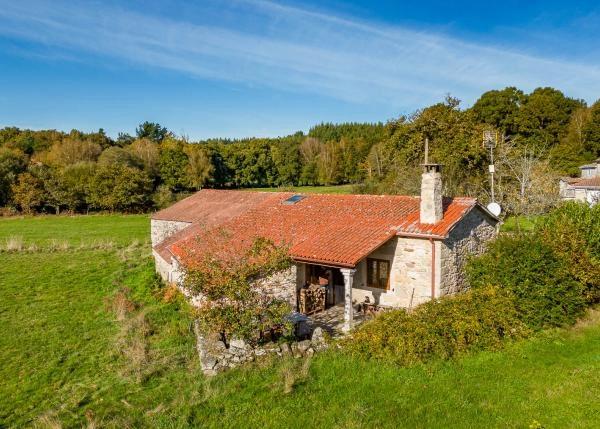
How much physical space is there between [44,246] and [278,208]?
23103 millimetres

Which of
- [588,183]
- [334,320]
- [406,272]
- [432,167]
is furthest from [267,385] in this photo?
[588,183]

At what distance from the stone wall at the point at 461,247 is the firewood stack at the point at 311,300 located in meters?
4.47

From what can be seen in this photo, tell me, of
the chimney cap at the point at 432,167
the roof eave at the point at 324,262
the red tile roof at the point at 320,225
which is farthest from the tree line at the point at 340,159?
the roof eave at the point at 324,262

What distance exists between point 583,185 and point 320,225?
125 ft

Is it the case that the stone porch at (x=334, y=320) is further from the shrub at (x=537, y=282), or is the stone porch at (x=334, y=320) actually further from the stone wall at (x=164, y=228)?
the stone wall at (x=164, y=228)

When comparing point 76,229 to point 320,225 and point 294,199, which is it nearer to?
point 294,199

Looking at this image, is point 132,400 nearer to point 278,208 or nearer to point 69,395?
point 69,395

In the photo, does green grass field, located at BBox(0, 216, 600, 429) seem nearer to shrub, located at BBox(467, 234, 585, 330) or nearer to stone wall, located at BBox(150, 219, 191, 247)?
shrub, located at BBox(467, 234, 585, 330)

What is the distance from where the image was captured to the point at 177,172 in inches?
2837

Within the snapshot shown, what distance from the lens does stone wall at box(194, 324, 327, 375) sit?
11.3 metres

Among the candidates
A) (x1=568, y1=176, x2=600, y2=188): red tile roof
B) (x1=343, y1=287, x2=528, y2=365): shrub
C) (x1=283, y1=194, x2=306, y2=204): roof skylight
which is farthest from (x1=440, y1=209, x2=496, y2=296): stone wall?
(x1=568, y1=176, x2=600, y2=188): red tile roof

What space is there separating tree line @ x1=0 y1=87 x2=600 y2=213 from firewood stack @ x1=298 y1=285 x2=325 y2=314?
1862 cm

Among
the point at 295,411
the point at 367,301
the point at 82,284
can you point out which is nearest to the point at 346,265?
the point at 367,301

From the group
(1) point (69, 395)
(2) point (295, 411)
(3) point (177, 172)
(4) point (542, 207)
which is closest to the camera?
(2) point (295, 411)
